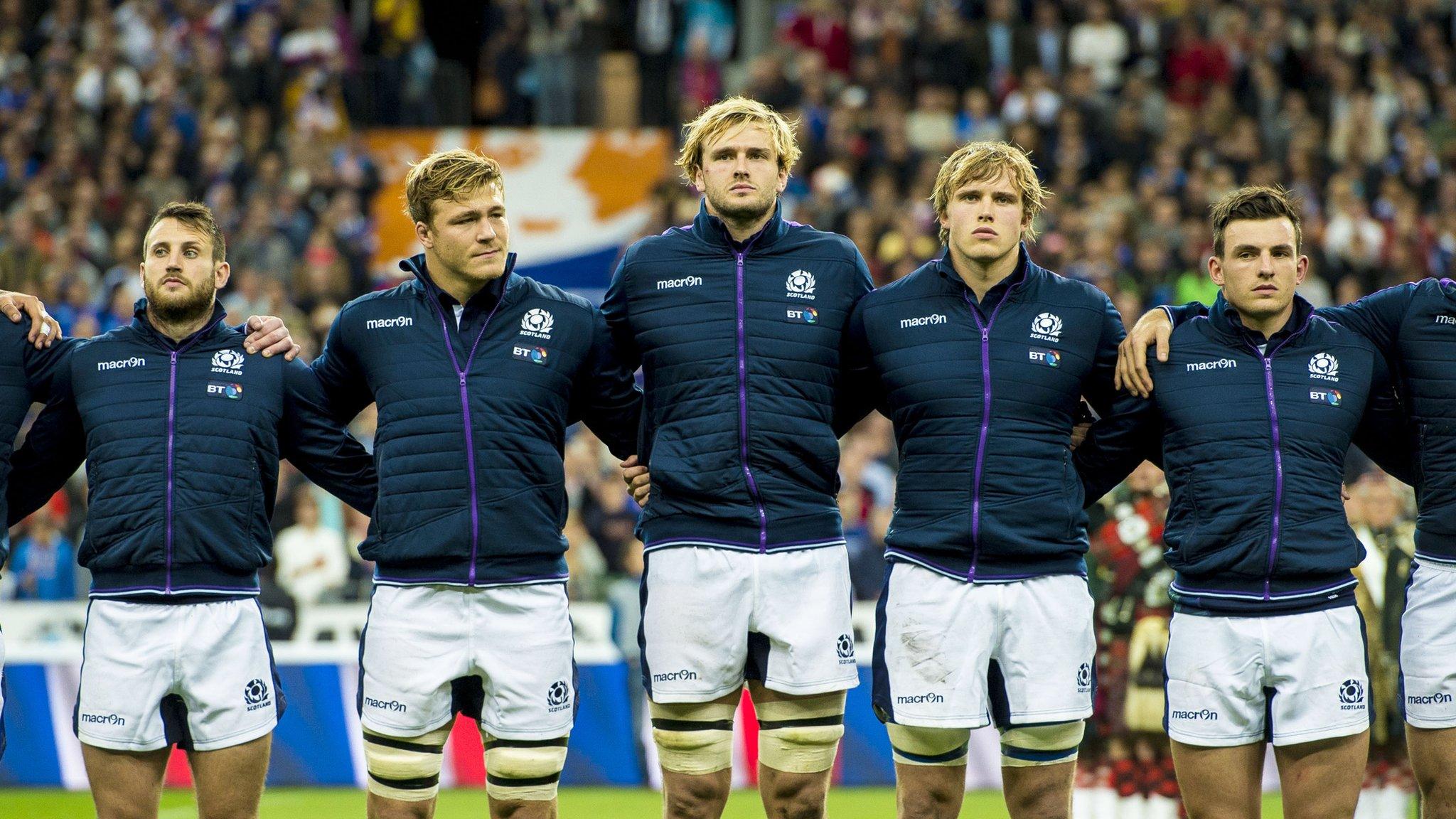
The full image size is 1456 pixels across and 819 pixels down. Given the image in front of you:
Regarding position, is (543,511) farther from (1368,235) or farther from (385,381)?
(1368,235)

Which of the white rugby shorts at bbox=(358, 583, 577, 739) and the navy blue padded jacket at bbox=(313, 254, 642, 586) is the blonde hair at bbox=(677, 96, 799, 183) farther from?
the white rugby shorts at bbox=(358, 583, 577, 739)

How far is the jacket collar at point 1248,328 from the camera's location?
232 inches

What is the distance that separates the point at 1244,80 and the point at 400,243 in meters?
8.46

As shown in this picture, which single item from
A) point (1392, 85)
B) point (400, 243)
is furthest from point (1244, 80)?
point (400, 243)

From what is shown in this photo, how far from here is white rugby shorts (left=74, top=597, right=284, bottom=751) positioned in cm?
575

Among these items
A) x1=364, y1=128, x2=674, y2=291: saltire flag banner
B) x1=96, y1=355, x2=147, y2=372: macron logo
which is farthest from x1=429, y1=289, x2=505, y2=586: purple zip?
x1=364, y1=128, x2=674, y2=291: saltire flag banner

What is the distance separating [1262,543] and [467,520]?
251cm

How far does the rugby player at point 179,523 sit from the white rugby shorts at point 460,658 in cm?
48

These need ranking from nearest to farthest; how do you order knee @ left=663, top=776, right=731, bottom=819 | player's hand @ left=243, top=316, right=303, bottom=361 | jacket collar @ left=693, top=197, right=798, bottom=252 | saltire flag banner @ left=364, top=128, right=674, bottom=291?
knee @ left=663, top=776, right=731, bottom=819 → jacket collar @ left=693, top=197, right=798, bottom=252 → player's hand @ left=243, top=316, right=303, bottom=361 → saltire flag banner @ left=364, top=128, right=674, bottom=291

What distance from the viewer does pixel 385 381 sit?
5.85m

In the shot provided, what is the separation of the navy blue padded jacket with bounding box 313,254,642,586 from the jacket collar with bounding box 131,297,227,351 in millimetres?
413

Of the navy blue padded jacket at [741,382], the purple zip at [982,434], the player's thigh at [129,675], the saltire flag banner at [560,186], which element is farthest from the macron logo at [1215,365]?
the saltire flag banner at [560,186]

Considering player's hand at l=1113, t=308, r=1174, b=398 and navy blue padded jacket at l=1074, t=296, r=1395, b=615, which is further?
player's hand at l=1113, t=308, r=1174, b=398

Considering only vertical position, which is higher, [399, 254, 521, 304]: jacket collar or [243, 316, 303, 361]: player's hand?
[399, 254, 521, 304]: jacket collar
